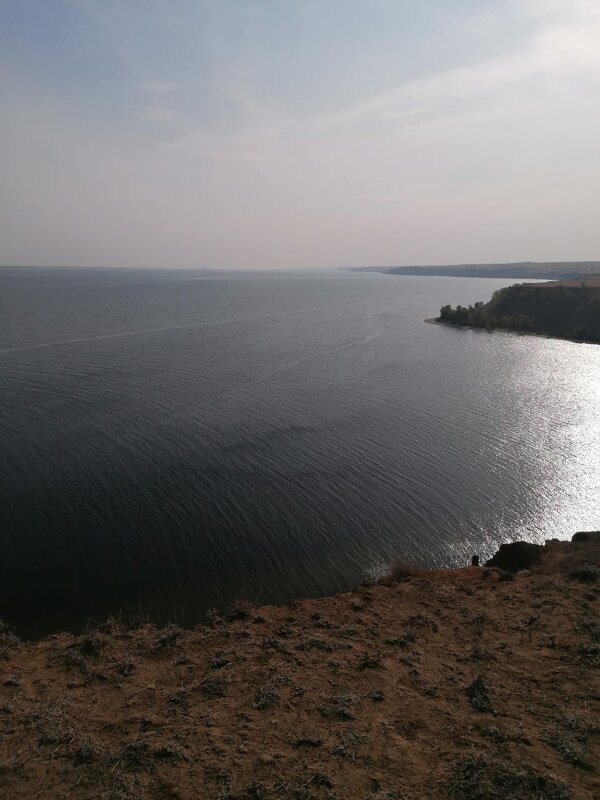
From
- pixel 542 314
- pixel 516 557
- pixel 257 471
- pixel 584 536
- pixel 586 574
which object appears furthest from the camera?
pixel 542 314

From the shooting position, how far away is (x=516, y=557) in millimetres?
22359

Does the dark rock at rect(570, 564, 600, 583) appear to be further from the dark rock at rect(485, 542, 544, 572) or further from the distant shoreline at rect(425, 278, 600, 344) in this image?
the distant shoreline at rect(425, 278, 600, 344)

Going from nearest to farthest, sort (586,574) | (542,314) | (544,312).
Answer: (586,574), (542,314), (544,312)

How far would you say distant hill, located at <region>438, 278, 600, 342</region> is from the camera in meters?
94.3

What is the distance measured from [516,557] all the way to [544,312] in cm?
9758

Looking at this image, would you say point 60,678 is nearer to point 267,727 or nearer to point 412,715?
point 267,727

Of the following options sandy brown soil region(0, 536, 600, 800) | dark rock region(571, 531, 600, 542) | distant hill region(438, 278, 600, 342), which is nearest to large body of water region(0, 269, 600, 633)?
dark rock region(571, 531, 600, 542)

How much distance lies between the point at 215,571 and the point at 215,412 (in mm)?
21764

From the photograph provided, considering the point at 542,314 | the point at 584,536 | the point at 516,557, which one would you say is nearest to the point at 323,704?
the point at 516,557

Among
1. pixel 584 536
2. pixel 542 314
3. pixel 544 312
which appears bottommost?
pixel 584 536

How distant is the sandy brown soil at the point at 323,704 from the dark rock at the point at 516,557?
3822 millimetres

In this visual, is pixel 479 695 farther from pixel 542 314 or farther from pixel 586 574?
pixel 542 314

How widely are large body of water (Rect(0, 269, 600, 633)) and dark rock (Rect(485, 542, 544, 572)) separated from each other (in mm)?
1910

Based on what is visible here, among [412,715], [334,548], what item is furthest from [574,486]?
[412,715]
